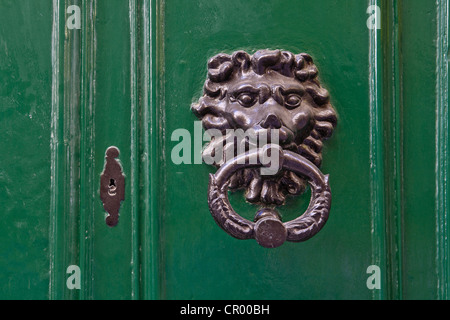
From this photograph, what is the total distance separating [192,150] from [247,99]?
4.1 inches

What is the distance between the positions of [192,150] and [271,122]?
122 millimetres

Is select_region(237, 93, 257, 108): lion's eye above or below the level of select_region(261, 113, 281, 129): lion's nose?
above

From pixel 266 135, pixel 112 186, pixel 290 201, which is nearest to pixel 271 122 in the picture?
pixel 266 135

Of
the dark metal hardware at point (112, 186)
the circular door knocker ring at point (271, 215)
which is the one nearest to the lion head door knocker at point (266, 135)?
the circular door knocker ring at point (271, 215)

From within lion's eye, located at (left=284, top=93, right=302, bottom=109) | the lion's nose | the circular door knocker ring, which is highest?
lion's eye, located at (left=284, top=93, right=302, bottom=109)

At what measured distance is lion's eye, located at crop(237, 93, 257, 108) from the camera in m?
0.50

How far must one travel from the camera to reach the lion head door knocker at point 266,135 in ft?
1.50

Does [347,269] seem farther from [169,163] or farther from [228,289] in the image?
[169,163]

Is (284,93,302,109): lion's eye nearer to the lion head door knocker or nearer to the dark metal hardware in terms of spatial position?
the lion head door knocker

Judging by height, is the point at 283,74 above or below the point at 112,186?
above

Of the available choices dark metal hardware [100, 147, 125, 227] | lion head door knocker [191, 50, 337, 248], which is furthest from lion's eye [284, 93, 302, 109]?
dark metal hardware [100, 147, 125, 227]

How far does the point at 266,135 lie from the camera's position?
480 mm

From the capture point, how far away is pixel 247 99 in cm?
50

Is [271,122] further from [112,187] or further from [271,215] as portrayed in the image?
[112,187]
